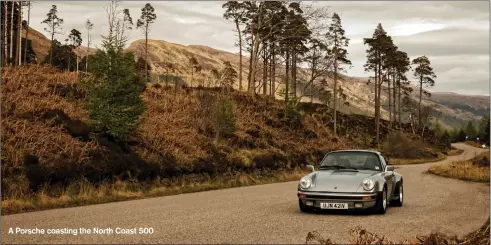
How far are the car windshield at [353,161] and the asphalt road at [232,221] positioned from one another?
4.04 ft

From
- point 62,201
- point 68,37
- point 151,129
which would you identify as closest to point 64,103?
point 151,129

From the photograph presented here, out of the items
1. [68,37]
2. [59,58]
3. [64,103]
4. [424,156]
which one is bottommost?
[424,156]

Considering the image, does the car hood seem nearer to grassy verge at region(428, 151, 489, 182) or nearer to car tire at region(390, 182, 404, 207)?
car tire at region(390, 182, 404, 207)

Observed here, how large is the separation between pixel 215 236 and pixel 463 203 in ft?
31.3

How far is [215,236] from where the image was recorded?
7949mm

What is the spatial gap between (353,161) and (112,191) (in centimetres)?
754

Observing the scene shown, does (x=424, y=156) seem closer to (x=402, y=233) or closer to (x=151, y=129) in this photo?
(x=151, y=129)

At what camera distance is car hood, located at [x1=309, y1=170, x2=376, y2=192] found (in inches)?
414

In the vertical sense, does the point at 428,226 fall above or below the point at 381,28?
below

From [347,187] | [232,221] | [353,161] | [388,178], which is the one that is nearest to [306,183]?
[347,187]

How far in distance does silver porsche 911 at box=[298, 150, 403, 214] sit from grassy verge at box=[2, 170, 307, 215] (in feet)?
20.4

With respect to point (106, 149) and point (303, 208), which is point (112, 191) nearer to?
point (106, 149)

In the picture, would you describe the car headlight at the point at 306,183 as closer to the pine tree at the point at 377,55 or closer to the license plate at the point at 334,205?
the license plate at the point at 334,205

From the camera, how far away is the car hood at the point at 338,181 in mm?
10516
